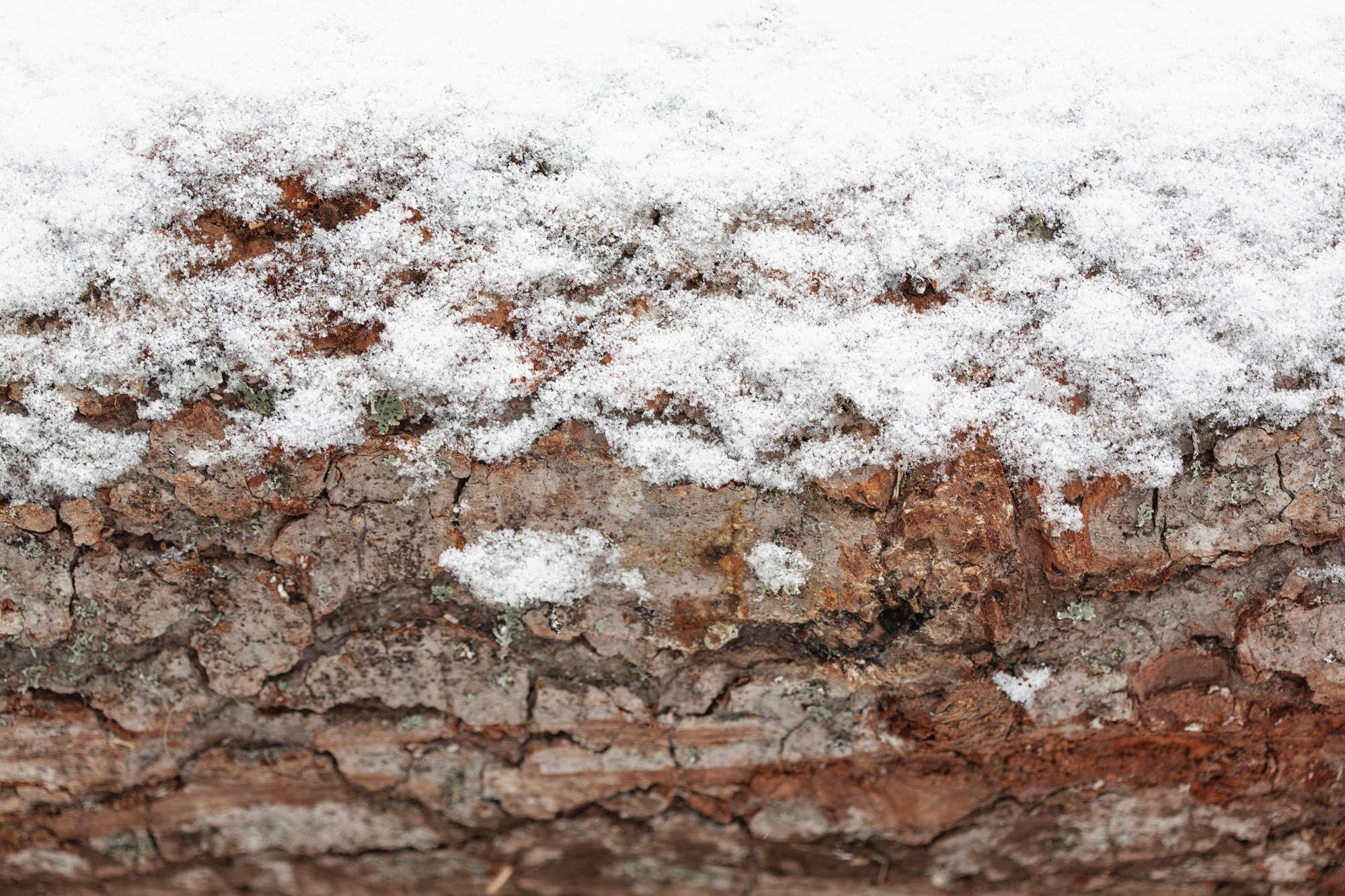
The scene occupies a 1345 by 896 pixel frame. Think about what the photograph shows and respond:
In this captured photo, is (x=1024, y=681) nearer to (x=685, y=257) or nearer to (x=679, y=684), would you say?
(x=679, y=684)

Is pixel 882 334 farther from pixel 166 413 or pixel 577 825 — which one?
pixel 166 413

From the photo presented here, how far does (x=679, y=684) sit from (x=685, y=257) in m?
0.80

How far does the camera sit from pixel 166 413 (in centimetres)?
148

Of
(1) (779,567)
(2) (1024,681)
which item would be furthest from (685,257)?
(2) (1024,681)

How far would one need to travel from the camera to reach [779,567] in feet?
5.01

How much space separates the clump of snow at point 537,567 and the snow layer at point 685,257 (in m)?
0.17

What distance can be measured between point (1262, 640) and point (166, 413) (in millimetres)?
2000

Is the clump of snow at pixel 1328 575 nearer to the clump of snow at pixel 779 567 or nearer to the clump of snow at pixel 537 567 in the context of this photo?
the clump of snow at pixel 779 567

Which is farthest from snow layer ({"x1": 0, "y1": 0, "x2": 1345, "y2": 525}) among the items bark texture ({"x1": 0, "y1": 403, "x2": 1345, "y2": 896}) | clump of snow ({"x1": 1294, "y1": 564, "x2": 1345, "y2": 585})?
clump of snow ({"x1": 1294, "y1": 564, "x2": 1345, "y2": 585})

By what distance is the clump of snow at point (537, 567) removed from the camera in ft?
5.05

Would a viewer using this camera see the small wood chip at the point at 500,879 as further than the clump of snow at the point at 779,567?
Yes

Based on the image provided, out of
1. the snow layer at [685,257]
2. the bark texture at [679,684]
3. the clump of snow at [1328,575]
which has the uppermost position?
the snow layer at [685,257]

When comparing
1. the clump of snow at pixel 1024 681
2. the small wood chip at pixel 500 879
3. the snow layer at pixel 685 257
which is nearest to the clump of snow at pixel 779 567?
the snow layer at pixel 685 257

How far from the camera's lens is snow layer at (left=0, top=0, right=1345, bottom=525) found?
4.86 ft
